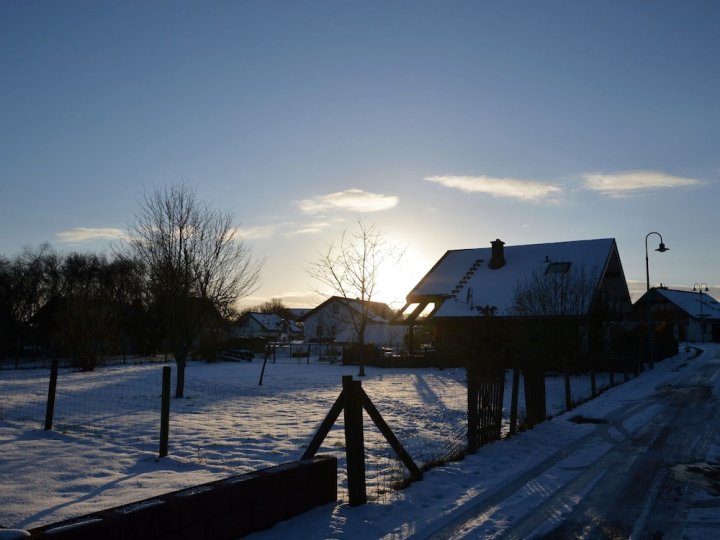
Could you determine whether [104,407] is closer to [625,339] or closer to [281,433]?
[281,433]

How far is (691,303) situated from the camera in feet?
268

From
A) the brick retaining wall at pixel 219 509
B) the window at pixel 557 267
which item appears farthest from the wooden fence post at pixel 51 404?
the window at pixel 557 267

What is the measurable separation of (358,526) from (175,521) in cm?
193

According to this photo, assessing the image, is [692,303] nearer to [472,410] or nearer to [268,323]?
[268,323]

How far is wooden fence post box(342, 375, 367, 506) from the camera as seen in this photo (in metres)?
6.27

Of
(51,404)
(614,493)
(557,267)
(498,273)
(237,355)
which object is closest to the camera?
(614,493)

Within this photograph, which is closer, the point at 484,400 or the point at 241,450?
the point at 241,450

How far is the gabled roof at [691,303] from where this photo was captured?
77.5m

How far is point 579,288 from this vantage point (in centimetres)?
2747

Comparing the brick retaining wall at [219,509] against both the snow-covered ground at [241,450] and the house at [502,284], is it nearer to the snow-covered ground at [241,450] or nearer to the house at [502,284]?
the snow-covered ground at [241,450]

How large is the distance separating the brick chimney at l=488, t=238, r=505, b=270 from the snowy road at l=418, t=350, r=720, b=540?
27462 mm

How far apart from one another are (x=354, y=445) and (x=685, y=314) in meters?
83.1

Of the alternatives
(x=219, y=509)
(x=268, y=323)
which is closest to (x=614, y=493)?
(x=219, y=509)

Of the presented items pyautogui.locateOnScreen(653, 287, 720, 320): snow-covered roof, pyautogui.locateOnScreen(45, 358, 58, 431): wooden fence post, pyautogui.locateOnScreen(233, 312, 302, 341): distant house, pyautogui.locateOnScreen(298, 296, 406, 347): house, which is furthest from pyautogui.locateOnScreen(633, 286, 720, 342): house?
pyautogui.locateOnScreen(45, 358, 58, 431): wooden fence post
